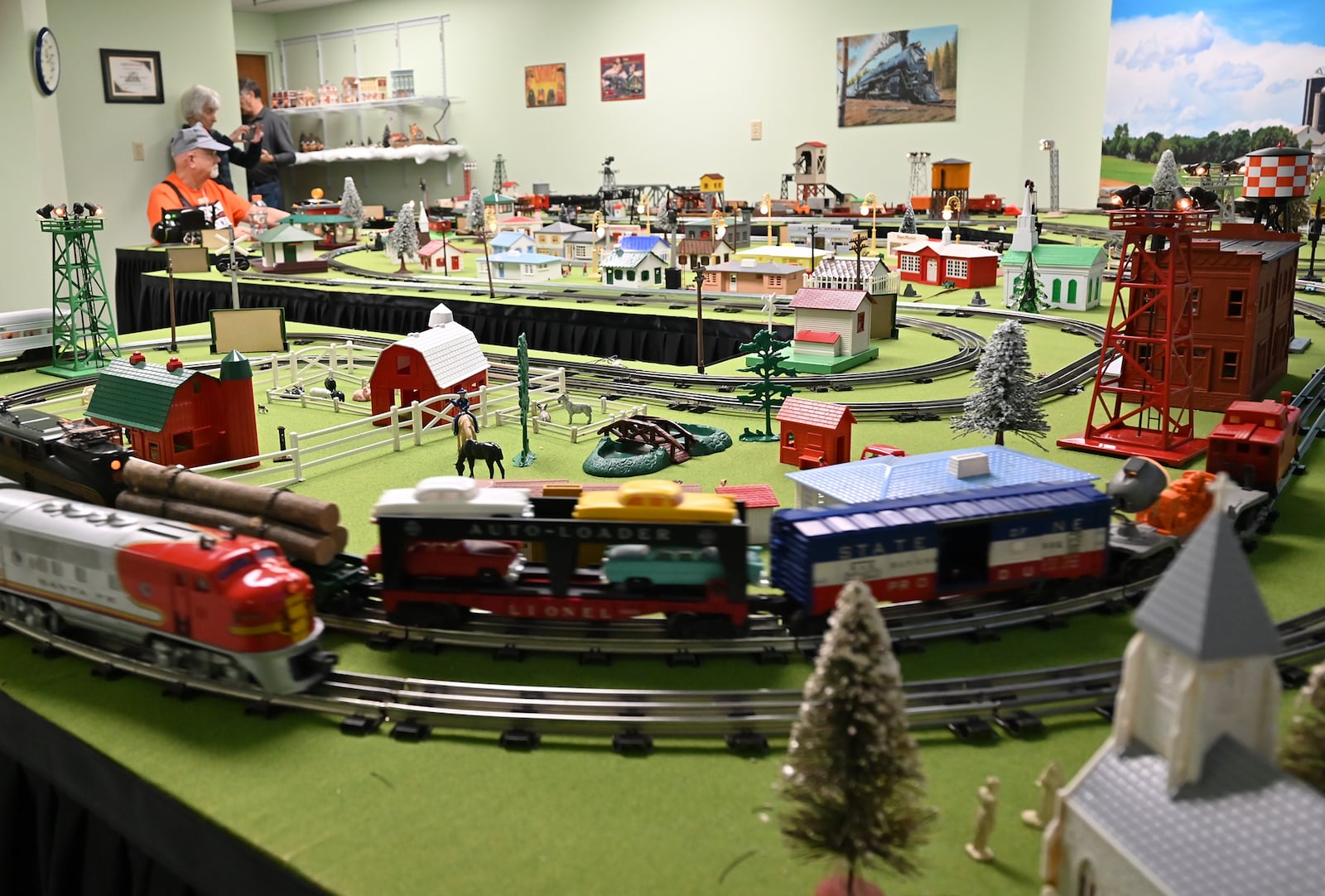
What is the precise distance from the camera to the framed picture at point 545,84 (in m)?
47.1

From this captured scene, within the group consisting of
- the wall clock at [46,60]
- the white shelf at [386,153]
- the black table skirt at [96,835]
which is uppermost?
the wall clock at [46,60]

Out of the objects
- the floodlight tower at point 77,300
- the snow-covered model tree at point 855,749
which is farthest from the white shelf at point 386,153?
the snow-covered model tree at point 855,749

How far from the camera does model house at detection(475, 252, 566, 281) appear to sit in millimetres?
30562

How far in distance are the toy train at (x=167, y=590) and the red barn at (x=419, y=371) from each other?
703 centimetres

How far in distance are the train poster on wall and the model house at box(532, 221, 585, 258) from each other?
12.8 m

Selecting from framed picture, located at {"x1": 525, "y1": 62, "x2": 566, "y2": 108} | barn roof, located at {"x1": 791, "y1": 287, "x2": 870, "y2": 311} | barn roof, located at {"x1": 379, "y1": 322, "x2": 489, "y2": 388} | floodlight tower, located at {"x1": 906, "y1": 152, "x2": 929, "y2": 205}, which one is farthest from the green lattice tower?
framed picture, located at {"x1": 525, "y1": 62, "x2": 566, "y2": 108}

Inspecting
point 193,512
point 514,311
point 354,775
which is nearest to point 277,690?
point 354,775

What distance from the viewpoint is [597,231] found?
1358 inches

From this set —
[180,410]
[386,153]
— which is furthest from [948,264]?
[386,153]

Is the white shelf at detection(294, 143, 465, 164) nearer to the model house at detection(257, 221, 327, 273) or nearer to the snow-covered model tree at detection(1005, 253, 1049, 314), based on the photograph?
the model house at detection(257, 221, 327, 273)

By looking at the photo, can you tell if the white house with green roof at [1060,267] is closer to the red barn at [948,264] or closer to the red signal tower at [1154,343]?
the red barn at [948,264]

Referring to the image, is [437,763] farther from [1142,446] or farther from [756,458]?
[1142,446]

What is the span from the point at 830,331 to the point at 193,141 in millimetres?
27060

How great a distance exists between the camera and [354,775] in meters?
7.03
